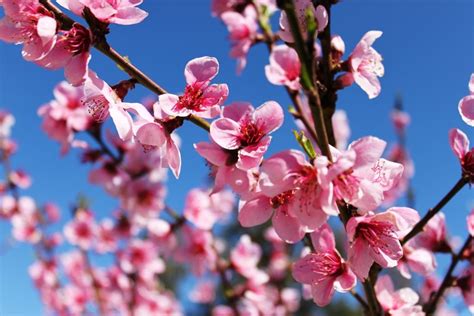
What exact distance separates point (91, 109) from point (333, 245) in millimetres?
693

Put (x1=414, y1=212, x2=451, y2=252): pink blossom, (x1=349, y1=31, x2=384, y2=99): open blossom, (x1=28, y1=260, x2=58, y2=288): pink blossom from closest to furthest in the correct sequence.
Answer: (x1=349, y1=31, x2=384, y2=99): open blossom → (x1=414, y1=212, x2=451, y2=252): pink blossom → (x1=28, y1=260, x2=58, y2=288): pink blossom

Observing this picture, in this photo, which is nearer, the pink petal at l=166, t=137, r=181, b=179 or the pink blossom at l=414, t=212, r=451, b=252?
the pink petal at l=166, t=137, r=181, b=179

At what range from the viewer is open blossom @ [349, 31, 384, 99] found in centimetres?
107

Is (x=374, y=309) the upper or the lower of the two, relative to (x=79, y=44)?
lower

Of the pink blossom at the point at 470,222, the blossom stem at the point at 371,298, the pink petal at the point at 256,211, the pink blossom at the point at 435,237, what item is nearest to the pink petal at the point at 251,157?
the pink petal at the point at 256,211

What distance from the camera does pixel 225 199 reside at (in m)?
2.89

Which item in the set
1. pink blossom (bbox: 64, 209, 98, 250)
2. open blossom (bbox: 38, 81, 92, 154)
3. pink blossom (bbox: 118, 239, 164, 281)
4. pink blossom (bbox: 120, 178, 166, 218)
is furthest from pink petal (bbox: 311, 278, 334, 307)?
pink blossom (bbox: 64, 209, 98, 250)

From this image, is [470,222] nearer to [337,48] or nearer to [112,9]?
[337,48]

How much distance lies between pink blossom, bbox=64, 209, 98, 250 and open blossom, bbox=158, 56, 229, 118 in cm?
254

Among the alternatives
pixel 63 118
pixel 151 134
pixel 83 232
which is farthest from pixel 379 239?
pixel 83 232

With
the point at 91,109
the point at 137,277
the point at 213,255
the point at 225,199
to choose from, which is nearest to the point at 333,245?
the point at 91,109

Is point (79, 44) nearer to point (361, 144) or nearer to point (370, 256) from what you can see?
point (361, 144)

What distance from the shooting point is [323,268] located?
105 centimetres

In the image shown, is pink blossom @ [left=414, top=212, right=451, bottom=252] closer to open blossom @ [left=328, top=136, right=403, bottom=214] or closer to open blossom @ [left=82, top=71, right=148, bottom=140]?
open blossom @ [left=328, top=136, right=403, bottom=214]
